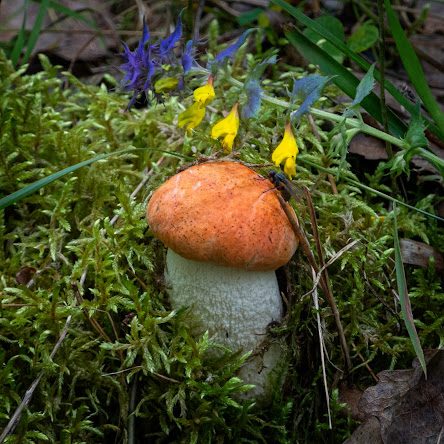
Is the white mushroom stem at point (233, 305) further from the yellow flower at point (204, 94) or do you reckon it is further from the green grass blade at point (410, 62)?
the green grass blade at point (410, 62)

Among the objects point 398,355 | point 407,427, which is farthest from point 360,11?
point 407,427

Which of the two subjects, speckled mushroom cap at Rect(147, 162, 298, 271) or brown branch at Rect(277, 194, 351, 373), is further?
brown branch at Rect(277, 194, 351, 373)

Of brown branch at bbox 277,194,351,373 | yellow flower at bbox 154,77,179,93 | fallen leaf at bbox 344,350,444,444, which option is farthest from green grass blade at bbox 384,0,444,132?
fallen leaf at bbox 344,350,444,444

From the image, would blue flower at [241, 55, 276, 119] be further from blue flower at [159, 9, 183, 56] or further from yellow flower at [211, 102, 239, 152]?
blue flower at [159, 9, 183, 56]

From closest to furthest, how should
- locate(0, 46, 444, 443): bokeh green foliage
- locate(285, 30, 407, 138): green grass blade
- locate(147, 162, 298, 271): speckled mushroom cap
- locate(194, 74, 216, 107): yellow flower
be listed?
locate(147, 162, 298, 271): speckled mushroom cap
locate(194, 74, 216, 107): yellow flower
locate(0, 46, 444, 443): bokeh green foliage
locate(285, 30, 407, 138): green grass blade

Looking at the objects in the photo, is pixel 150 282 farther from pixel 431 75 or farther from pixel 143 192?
pixel 431 75

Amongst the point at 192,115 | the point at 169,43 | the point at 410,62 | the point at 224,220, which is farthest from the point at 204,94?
the point at 410,62

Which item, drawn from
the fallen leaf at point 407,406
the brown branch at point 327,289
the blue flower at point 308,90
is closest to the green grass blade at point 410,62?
the blue flower at point 308,90
